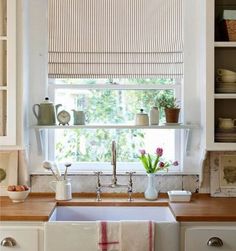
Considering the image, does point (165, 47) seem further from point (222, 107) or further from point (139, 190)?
point (139, 190)

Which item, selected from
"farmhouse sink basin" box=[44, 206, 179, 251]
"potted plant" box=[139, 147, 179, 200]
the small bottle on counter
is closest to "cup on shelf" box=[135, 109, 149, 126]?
the small bottle on counter

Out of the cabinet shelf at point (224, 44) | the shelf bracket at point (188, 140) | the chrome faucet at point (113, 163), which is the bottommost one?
the chrome faucet at point (113, 163)

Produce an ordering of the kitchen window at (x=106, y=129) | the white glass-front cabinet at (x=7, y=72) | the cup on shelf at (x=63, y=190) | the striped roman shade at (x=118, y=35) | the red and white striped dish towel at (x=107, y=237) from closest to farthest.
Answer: the red and white striped dish towel at (x=107, y=237)
the white glass-front cabinet at (x=7, y=72)
the cup on shelf at (x=63, y=190)
the striped roman shade at (x=118, y=35)
the kitchen window at (x=106, y=129)

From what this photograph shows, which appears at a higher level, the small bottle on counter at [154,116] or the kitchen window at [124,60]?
the kitchen window at [124,60]

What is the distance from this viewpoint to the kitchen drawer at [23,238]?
2.28 metres

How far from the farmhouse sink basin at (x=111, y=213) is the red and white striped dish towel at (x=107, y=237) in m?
0.41

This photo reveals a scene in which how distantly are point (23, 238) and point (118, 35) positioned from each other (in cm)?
144

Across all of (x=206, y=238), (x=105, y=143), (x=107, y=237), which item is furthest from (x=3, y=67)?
(x=206, y=238)

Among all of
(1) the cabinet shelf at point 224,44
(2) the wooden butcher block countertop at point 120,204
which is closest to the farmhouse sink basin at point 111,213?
(2) the wooden butcher block countertop at point 120,204

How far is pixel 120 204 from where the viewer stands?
265 cm

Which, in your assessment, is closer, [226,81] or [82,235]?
[82,235]

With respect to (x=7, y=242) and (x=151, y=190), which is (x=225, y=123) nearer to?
(x=151, y=190)

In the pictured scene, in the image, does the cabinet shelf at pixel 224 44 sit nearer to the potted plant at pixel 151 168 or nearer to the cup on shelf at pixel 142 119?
the cup on shelf at pixel 142 119

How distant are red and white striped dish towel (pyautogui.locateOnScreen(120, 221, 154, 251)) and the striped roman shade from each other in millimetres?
1061
